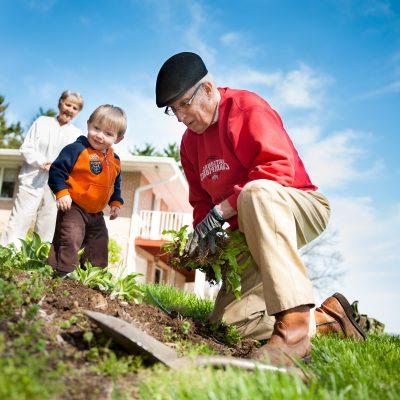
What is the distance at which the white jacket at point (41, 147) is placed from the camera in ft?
22.7

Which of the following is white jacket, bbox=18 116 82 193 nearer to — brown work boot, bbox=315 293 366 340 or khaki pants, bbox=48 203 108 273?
khaki pants, bbox=48 203 108 273

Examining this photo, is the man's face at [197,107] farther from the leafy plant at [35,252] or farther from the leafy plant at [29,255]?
the leafy plant at [35,252]

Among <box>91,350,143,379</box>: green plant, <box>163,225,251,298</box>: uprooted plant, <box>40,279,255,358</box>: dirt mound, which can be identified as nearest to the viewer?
<box>91,350,143,379</box>: green plant

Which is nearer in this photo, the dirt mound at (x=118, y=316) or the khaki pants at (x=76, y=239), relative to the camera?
the dirt mound at (x=118, y=316)

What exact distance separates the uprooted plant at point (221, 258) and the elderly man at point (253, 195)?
112 millimetres

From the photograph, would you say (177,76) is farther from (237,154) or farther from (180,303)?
(180,303)

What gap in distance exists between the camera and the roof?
1791cm

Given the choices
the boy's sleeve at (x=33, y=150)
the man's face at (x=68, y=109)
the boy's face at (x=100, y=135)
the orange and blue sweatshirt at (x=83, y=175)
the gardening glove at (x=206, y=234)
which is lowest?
the gardening glove at (x=206, y=234)

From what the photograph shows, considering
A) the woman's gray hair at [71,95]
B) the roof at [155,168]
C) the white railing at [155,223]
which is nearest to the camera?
the woman's gray hair at [71,95]

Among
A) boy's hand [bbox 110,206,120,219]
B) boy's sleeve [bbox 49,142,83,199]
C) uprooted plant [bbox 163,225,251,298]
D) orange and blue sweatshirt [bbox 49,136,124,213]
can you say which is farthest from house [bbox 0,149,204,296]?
uprooted plant [bbox 163,225,251,298]

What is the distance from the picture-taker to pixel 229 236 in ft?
11.3

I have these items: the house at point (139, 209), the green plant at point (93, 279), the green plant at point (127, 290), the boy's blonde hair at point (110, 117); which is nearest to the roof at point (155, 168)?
the house at point (139, 209)

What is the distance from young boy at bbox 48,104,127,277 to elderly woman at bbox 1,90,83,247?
2.58 metres

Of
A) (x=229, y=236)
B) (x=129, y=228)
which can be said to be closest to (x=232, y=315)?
(x=229, y=236)
